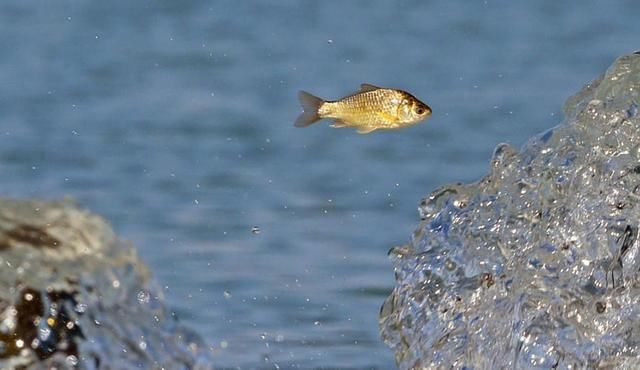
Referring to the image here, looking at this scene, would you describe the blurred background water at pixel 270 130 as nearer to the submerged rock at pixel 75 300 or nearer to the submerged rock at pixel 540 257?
the submerged rock at pixel 75 300

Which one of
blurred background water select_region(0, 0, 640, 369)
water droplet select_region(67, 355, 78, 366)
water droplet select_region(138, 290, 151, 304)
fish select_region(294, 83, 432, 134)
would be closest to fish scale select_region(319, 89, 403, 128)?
fish select_region(294, 83, 432, 134)

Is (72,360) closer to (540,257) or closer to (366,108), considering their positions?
(366,108)

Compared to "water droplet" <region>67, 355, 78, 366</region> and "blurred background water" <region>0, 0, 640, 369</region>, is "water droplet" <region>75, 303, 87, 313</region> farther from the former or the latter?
"blurred background water" <region>0, 0, 640, 369</region>

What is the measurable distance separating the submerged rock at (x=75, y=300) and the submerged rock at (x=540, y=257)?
789 millimetres

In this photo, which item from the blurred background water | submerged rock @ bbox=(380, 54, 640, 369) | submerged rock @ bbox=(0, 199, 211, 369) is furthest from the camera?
the blurred background water

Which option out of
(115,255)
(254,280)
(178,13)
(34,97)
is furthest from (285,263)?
(178,13)

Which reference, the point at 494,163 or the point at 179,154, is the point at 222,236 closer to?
the point at 179,154

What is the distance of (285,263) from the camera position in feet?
25.9

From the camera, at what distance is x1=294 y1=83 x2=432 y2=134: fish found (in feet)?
16.5

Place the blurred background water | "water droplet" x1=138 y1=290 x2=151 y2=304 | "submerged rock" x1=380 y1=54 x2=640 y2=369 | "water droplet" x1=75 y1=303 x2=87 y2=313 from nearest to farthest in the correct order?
1. "submerged rock" x1=380 y1=54 x2=640 y2=369
2. "water droplet" x1=75 y1=303 x2=87 y2=313
3. "water droplet" x1=138 y1=290 x2=151 y2=304
4. the blurred background water

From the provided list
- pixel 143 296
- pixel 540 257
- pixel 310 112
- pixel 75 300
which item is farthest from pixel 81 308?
pixel 540 257

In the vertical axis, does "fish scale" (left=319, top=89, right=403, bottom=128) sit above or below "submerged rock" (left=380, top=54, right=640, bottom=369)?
above

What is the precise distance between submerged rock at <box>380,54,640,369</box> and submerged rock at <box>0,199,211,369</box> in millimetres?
789

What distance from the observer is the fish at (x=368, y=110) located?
504 centimetres
